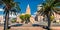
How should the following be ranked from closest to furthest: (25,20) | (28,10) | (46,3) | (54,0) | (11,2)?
1. (11,2)
2. (54,0)
3. (46,3)
4. (25,20)
5. (28,10)

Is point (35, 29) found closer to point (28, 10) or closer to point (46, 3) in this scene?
point (46, 3)

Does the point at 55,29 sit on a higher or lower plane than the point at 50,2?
lower

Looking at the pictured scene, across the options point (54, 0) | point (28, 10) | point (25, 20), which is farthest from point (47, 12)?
point (28, 10)

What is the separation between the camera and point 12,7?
32125mm

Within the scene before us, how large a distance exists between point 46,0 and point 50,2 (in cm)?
138

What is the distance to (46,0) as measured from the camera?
3572 cm

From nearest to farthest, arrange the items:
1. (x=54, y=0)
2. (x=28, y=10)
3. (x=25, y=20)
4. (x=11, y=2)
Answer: (x=11, y=2), (x=54, y=0), (x=25, y=20), (x=28, y=10)

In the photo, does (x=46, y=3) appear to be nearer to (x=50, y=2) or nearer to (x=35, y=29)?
(x=50, y=2)

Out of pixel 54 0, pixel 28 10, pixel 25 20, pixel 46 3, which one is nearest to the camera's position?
pixel 54 0

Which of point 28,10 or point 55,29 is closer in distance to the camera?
point 55,29

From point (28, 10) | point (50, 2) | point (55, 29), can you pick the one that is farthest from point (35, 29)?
point (28, 10)

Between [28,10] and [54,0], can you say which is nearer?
[54,0]

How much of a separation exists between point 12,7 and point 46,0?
770cm

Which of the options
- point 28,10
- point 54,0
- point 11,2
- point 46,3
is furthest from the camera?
point 28,10
